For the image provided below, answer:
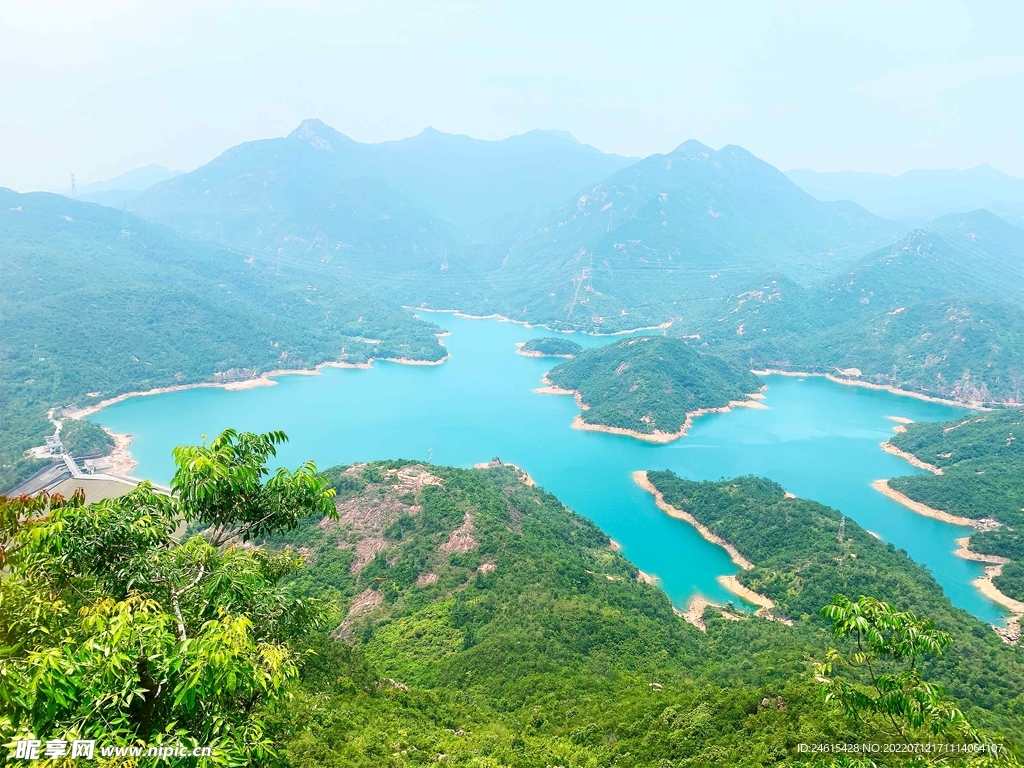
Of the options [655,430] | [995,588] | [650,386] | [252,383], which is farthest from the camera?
[252,383]

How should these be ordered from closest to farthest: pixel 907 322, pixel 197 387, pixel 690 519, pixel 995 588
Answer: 1. pixel 995 588
2. pixel 690 519
3. pixel 197 387
4. pixel 907 322

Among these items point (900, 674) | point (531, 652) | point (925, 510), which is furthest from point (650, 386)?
point (900, 674)

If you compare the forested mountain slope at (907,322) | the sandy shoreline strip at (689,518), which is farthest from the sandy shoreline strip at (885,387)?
the sandy shoreline strip at (689,518)

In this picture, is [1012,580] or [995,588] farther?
[995,588]

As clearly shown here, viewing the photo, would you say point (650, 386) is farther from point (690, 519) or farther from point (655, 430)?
point (690, 519)

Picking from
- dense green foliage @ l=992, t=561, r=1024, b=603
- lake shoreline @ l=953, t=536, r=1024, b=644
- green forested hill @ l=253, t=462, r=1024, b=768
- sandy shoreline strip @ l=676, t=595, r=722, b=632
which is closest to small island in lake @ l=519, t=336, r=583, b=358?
green forested hill @ l=253, t=462, r=1024, b=768

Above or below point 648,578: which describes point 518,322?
above

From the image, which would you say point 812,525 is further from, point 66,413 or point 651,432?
point 66,413

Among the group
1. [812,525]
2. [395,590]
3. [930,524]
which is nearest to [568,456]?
[812,525]
